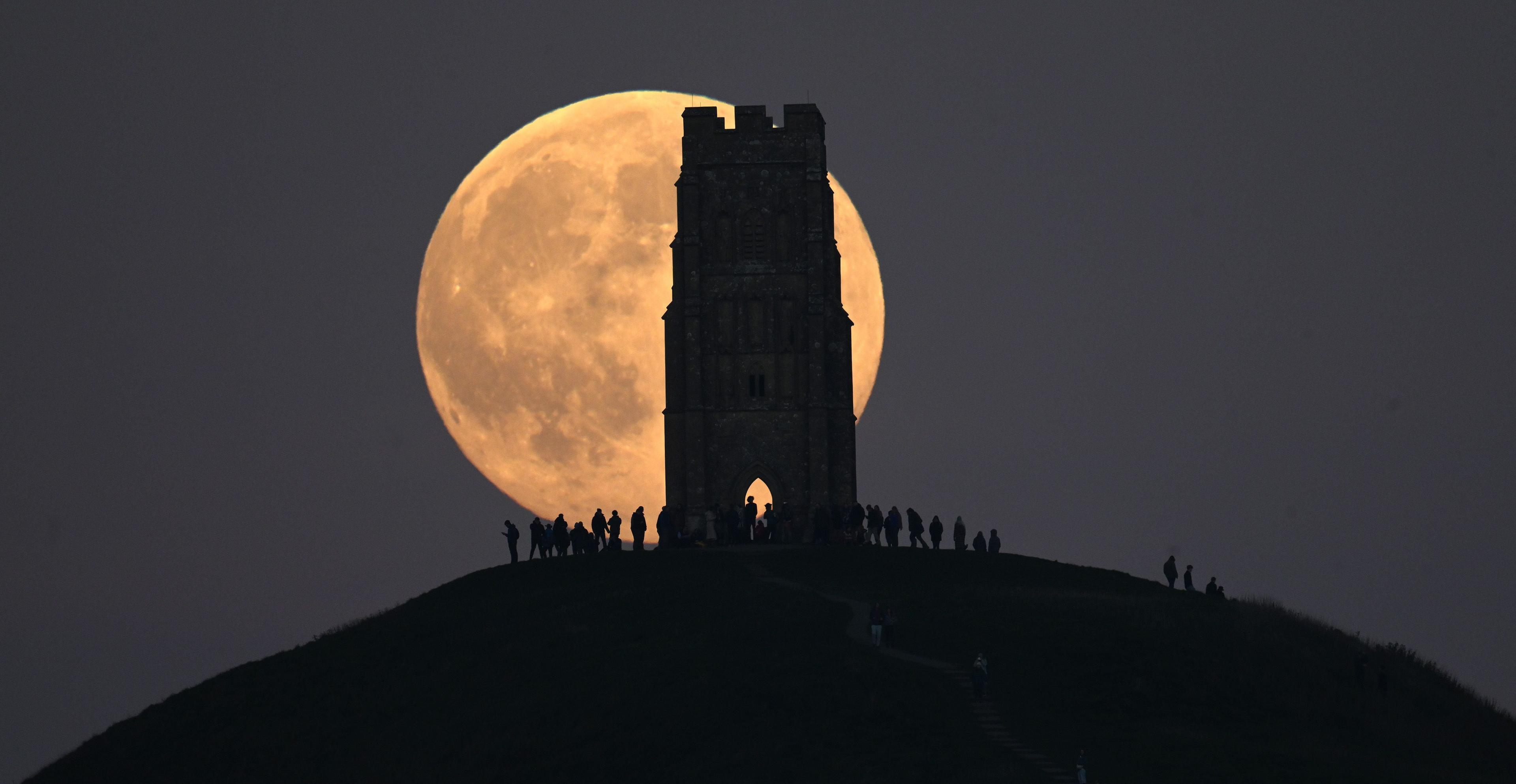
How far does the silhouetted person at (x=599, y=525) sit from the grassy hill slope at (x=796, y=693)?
463cm

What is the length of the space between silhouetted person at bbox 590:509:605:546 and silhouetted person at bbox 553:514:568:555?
2.99 ft

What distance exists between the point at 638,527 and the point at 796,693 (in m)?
28.6

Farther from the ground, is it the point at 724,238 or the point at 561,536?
the point at 724,238

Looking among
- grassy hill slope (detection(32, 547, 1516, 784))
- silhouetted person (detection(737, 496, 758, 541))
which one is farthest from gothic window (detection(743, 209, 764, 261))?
grassy hill slope (detection(32, 547, 1516, 784))

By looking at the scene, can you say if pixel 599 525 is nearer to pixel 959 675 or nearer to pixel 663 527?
pixel 663 527

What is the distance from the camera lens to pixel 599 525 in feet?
225

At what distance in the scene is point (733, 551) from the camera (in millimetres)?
66812

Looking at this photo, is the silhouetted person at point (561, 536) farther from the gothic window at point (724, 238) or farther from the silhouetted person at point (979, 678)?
the silhouetted person at point (979, 678)

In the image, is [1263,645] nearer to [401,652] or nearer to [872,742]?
[872,742]

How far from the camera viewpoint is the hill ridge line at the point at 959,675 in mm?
36750

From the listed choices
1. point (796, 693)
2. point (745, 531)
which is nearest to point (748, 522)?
point (745, 531)

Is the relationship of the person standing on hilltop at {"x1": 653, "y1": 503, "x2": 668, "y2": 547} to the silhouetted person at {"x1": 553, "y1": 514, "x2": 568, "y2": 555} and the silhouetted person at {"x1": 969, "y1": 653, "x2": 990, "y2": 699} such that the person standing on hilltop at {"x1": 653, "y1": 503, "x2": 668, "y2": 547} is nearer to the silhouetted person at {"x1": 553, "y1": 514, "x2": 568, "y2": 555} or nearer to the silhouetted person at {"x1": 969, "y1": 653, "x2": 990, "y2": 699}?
the silhouetted person at {"x1": 553, "y1": 514, "x2": 568, "y2": 555}

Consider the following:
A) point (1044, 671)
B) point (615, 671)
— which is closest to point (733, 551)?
point (615, 671)

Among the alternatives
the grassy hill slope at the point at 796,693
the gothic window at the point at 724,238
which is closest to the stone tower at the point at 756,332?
the gothic window at the point at 724,238
